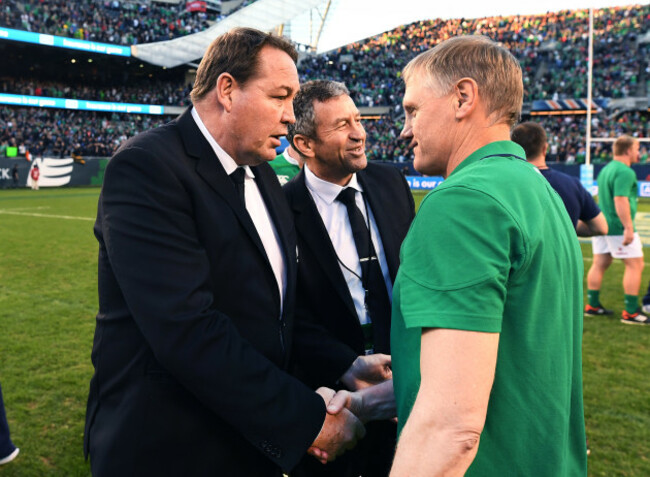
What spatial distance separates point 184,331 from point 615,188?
6476 millimetres

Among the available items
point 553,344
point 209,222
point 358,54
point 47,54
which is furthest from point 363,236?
point 358,54

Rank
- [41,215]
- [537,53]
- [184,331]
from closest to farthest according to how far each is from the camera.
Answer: [184,331] → [41,215] → [537,53]

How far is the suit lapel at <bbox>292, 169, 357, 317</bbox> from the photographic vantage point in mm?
2301

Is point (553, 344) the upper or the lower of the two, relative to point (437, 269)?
lower

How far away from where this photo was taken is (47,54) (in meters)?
41.8

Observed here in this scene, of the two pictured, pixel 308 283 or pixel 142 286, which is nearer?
pixel 142 286

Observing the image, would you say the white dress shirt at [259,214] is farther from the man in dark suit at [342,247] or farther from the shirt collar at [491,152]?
the shirt collar at [491,152]

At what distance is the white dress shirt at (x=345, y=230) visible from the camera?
2.41m

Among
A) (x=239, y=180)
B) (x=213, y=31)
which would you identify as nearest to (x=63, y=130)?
(x=213, y=31)

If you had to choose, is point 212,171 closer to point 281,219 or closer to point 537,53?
point 281,219

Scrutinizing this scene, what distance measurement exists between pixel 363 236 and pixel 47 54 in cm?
4687

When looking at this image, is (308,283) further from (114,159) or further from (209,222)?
(114,159)

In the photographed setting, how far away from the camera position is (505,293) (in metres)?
1.05

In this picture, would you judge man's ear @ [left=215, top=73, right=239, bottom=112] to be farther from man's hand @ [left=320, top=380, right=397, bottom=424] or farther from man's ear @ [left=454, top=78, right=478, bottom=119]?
man's hand @ [left=320, top=380, right=397, bottom=424]
